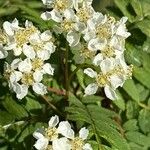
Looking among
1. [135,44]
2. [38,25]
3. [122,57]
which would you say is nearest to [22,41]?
[38,25]

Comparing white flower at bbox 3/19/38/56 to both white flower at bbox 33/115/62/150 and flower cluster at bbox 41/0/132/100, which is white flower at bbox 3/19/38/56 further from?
white flower at bbox 33/115/62/150

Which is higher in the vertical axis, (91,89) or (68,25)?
(68,25)

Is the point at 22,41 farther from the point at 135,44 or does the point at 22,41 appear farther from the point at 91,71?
the point at 135,44

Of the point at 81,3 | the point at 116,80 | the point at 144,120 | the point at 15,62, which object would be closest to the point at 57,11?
the point at 81,3

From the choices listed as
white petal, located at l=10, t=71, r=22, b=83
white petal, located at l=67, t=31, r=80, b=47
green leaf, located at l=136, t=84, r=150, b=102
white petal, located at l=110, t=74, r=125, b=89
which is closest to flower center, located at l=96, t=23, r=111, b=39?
white petal, located at l=67, t=31, r=80, b=47

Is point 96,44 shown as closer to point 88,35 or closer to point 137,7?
point 88,35
